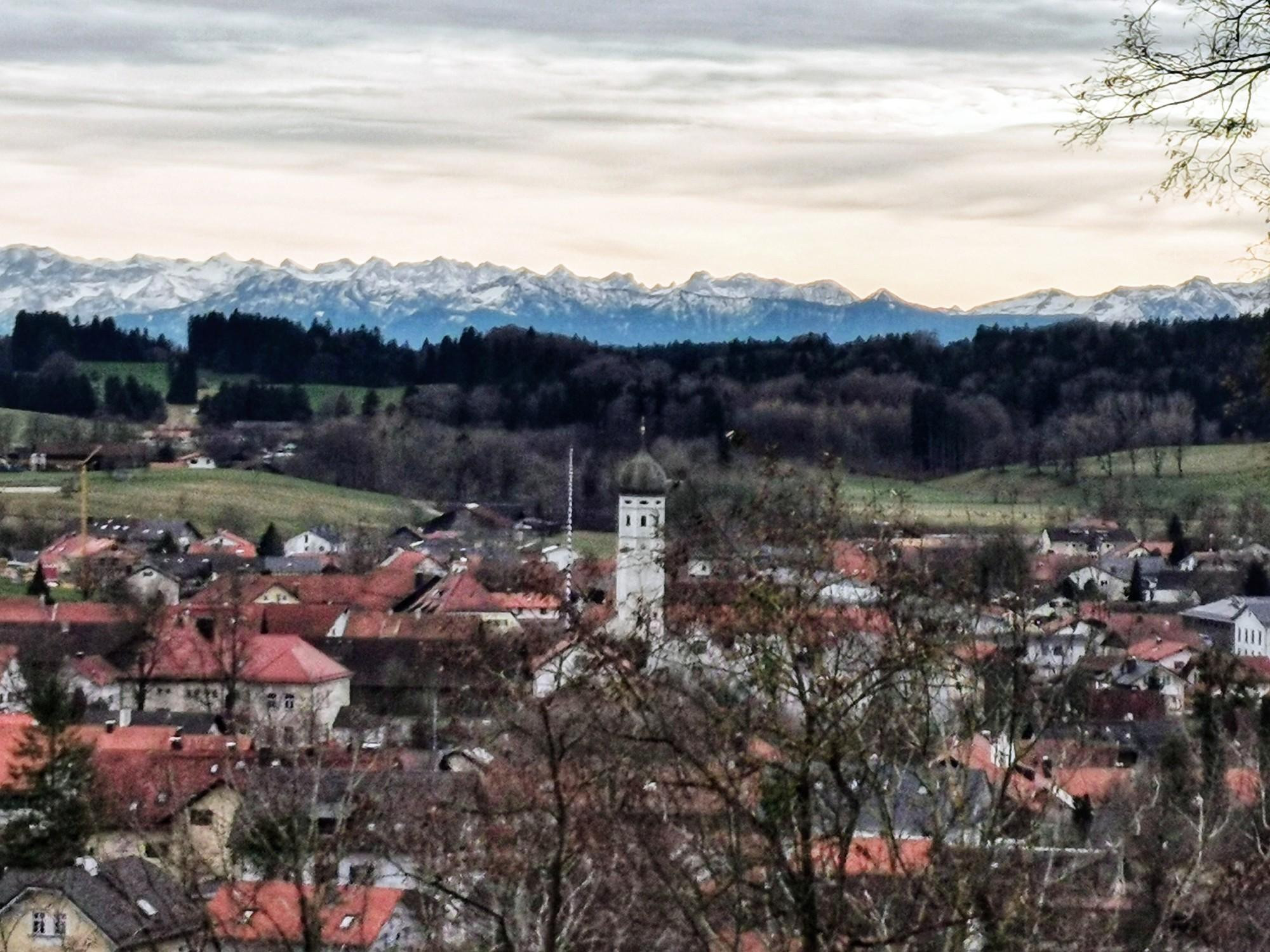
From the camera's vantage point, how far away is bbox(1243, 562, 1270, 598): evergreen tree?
245ft

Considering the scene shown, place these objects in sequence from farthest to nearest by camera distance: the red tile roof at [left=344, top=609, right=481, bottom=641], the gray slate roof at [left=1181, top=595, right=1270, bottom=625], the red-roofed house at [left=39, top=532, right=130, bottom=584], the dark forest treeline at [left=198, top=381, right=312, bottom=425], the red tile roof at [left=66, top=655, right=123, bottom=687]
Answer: the dark forest treeline at [left=198, top=381, right=312, bottom=425] < the red-roofed house at [left=39, top=532, right=130, bottom=584] < the gray slate roof at [left=1181, top=595, right=1270, bottom=625] < the red tile roof at [left=344, top=609, right=481, bottom=641] < the red tile roof at [left=66, top=655, right=123, bottom=687]

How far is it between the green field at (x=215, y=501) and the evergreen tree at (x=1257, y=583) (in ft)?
140

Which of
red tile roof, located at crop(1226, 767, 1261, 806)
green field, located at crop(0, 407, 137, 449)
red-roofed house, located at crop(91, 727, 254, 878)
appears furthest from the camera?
green field, located at crop(0, 407, 137, 449)

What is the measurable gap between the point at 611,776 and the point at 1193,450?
113984 millimetres

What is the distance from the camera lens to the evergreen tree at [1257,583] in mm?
74625

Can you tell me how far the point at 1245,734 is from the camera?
3506 centimetres

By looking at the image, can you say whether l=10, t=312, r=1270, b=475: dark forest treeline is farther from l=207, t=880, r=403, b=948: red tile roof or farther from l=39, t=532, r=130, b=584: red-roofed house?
l=207, t=880, r=403, b=948: red tile roof

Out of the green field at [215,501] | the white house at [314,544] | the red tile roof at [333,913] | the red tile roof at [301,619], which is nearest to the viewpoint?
the red tile roof at [333,913]

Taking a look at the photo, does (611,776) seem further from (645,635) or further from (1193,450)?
(1193,450)

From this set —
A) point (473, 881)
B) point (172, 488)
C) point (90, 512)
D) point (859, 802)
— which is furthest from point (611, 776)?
point (172, 488)

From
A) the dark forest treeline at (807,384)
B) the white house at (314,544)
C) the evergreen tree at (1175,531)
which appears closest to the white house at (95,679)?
the white house at (314,544)

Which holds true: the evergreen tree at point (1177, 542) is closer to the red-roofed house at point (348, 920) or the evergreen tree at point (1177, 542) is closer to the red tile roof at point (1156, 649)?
the red tile roof at point (1156, 649)

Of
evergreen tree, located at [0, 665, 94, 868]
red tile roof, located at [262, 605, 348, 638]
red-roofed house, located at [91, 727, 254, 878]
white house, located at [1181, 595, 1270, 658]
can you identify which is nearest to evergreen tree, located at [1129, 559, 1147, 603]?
white house, located at [1181, 595, 1270, 658]

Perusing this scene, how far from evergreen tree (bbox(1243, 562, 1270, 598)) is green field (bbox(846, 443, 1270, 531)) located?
14.1 metres
